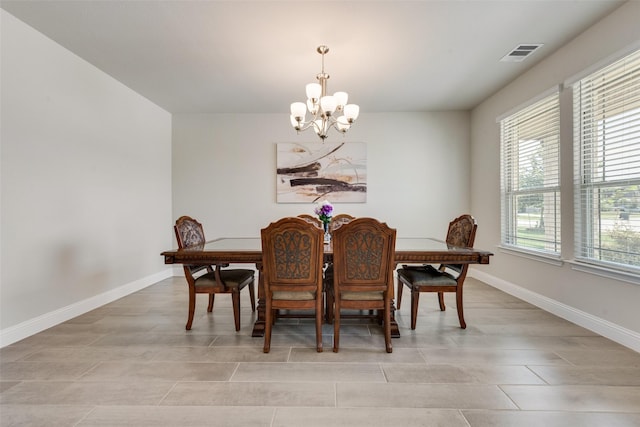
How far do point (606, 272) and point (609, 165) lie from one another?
0.87 meters

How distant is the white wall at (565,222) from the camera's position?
2.34 meters

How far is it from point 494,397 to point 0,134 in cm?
383

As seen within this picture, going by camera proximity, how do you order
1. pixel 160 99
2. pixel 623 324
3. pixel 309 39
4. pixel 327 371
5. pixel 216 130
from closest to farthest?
pixel 327 371 → pixel 623 324 → pixel 309 39 → pixel 160 99 → pixel 216 130

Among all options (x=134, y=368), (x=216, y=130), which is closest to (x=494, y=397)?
(x=134, y=368)

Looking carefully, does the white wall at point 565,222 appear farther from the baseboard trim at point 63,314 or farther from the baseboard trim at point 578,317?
the baseboard trim at point 63,314

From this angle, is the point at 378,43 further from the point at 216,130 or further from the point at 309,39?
the point at 216,130

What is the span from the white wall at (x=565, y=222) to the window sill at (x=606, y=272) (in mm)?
36

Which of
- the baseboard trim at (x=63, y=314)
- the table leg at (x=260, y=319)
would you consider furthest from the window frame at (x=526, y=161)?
the baseboard trim at (x=63, y=314)

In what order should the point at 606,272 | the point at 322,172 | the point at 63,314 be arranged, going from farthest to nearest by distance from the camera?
the point at 322,172
the point at 63,314
the point at 606,272

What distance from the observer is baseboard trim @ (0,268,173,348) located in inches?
94.7

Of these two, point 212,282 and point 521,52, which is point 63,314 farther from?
point 521,52

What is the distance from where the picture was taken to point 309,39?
8.92 feet

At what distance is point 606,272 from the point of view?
2482 millimetres

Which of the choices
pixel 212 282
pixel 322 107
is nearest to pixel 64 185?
pixel 212 282
